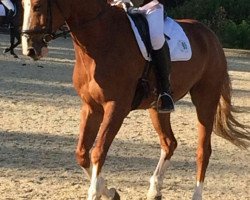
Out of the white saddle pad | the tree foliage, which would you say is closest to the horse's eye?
the white saddle pad

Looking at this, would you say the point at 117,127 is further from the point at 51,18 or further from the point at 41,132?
the point at 41,132

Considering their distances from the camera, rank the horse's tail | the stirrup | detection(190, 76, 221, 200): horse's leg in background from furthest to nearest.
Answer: the horse's tail < detection(190, 76, 221, 200): horse's leg in background < the stirrup

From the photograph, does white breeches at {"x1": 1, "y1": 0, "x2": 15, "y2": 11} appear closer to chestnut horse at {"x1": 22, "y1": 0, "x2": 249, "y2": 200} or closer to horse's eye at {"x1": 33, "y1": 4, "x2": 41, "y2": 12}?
chestnut horse at {"x1": 22, "y1": 0, "x2": 249, "y2": 200}

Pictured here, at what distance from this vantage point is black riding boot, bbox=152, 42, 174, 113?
5.59m

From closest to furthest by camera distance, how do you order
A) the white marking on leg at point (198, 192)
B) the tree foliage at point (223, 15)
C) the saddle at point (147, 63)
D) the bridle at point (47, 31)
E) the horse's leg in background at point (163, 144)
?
1. the bridle at point (47, 31)
2. the saddle at point (147, 63)
3. the white marking on leg at point (198, 192)
4. the horse's leg in background at point (163, 144)
5. the tree foliage at point (223, 15)

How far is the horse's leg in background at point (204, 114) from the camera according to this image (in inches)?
245

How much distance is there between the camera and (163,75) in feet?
18.5

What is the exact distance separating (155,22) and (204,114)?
1214 millimetres

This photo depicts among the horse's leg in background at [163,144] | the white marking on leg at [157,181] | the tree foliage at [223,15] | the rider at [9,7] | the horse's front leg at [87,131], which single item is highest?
the horse's front leg at [87,131]

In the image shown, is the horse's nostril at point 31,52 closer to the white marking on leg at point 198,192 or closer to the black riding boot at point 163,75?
the black riding boot at point 163,75

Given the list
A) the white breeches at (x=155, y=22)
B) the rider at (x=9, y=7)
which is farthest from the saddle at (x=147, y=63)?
the rider at (x=9, y=7)

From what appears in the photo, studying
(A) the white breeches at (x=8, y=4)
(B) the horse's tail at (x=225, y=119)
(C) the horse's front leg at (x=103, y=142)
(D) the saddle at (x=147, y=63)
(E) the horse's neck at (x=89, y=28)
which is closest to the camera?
(C) the horse's front leg at (x=103, y=142)

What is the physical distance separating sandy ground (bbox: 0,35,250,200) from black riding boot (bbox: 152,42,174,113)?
1.07m

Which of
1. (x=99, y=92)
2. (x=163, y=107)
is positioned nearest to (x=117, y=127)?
(x=99, y=92)
